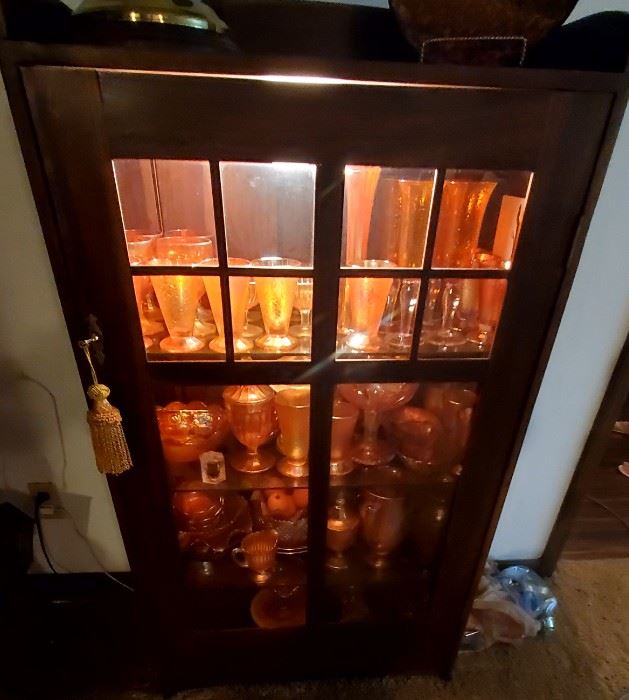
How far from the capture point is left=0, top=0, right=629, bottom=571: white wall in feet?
3.08

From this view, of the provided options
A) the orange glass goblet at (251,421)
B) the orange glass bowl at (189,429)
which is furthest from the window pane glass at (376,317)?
the orange glass bowl at (189,429)

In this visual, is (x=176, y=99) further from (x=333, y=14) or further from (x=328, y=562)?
(x=328, y=562)

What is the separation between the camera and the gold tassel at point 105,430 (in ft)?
2.35

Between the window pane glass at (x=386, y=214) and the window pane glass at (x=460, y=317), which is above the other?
the window pane glass at (x=386, y=214)

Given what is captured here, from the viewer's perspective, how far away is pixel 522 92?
59cm

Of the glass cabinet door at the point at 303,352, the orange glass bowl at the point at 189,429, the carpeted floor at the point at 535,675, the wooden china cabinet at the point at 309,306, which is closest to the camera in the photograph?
the wooden china cabinet at the point at 309,306

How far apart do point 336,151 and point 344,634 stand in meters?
1.04

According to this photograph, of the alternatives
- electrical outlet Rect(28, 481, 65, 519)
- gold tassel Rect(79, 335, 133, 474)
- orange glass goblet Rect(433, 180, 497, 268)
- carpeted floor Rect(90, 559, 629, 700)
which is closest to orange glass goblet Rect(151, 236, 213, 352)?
gold tassel Rect(79, 335, 133, 474)

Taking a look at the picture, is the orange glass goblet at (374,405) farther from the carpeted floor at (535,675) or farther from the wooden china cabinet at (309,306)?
the carpeted floor at (535,675)

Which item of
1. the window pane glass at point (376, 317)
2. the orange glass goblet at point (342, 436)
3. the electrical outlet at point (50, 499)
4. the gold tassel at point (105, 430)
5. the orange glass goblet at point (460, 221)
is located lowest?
the electrical outlet at point (50, 499)

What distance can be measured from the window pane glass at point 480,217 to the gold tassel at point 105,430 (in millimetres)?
543

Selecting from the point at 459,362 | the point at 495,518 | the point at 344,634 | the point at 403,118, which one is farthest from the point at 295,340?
the point at 344,634

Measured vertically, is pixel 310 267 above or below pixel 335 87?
below

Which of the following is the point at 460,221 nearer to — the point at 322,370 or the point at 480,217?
the point at 480,217
